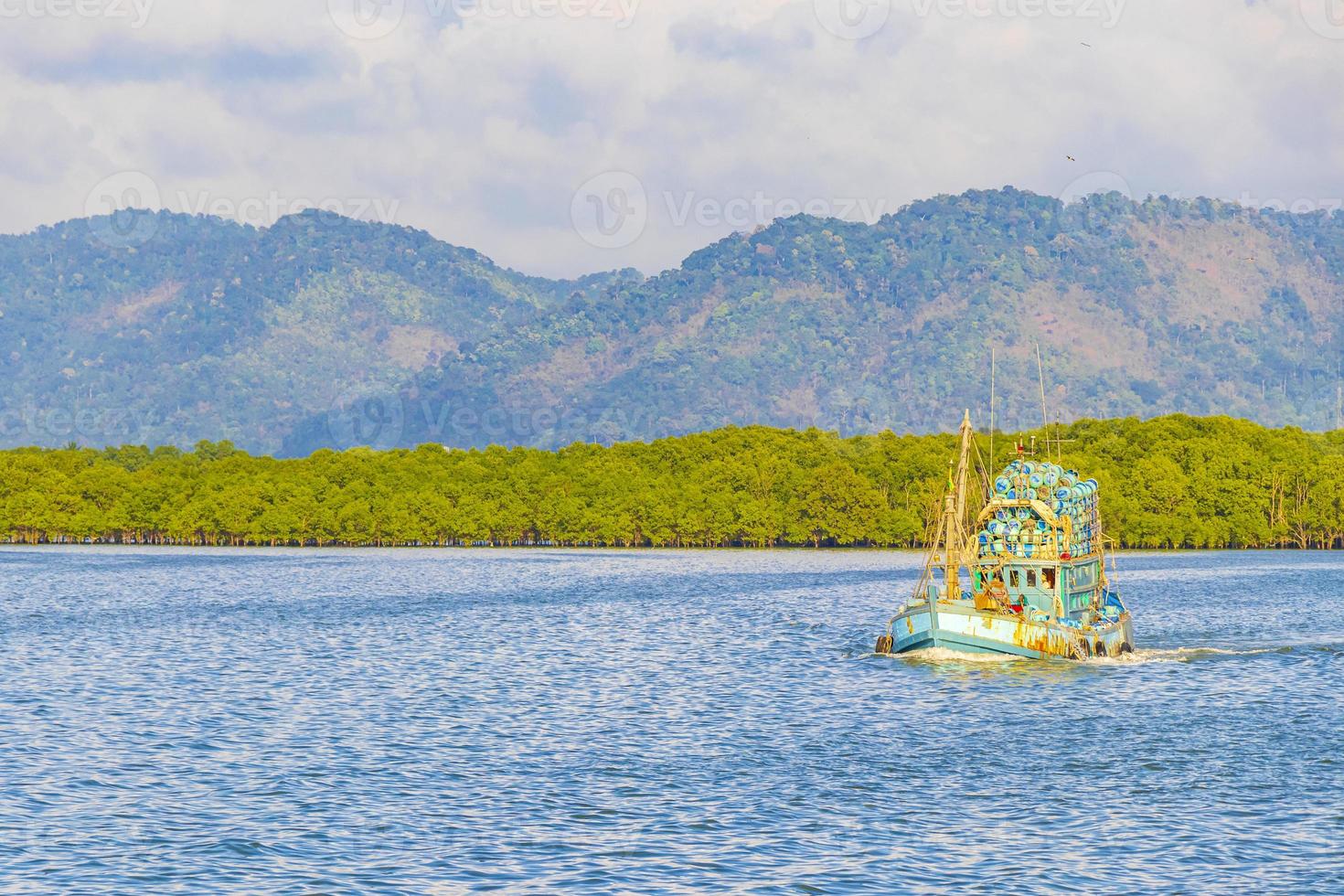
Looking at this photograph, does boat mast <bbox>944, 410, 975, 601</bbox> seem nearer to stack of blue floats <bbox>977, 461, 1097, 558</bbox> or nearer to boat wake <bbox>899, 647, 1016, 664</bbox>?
stack of blue floats <bbox>977, 461, 1097, 558</bbox>

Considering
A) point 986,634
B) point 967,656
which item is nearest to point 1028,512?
point 986,634

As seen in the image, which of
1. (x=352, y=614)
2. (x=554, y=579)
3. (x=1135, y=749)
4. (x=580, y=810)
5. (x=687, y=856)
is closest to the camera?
(x=687, y=856)

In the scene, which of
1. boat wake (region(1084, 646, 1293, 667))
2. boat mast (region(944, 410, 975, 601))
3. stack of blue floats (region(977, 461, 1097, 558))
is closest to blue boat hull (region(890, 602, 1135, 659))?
boat mast (region(944, 410, 975, 601))

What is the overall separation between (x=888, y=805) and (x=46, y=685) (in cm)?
4706

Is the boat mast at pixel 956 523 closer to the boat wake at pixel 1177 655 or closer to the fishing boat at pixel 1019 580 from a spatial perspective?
the fishing boat at pixel 1019 580

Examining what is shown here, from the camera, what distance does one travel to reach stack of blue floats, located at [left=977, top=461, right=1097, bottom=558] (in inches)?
3674

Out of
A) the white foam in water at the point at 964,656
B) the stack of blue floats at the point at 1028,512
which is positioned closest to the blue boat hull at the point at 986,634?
the white foam in water at the point at 964,656

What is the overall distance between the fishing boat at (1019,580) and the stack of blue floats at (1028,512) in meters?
0.05

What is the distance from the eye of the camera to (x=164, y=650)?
9969 cm

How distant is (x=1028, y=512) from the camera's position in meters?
94.1

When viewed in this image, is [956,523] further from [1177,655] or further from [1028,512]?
[1177,655]

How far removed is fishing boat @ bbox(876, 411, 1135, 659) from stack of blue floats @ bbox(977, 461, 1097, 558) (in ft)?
0.17

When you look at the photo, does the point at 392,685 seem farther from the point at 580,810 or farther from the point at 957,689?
the point at 580,810

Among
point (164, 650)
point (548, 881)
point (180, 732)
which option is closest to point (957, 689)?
point (180, 732)
